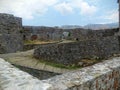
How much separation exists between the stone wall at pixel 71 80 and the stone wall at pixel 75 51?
8.26 meters

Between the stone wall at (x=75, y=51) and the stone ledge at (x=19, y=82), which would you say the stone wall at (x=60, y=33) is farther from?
the stone ledge at (x=19, y=82)

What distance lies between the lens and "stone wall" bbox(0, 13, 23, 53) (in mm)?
16566

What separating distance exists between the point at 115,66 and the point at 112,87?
0.42 m

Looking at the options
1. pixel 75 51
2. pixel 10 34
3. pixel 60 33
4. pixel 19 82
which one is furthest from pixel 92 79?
pixel 60 33

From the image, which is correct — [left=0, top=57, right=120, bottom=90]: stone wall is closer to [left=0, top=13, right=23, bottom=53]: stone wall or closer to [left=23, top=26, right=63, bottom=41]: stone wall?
[left=0, top=13, right=23, bottom=53]: stone wall

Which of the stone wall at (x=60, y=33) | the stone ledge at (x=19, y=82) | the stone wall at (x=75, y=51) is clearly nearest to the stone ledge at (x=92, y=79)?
the stone ledge at (x=19, y=82)

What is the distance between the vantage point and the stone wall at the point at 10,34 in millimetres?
16566

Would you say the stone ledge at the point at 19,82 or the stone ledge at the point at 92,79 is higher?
the stone ledge at the point at 19,82

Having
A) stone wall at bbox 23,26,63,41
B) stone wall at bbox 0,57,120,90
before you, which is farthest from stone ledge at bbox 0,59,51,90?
stone wall at bbox 23,26,63,41

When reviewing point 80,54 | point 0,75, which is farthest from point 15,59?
point 0,75

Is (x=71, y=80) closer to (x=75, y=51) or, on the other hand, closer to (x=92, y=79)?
(x=92, y=79)

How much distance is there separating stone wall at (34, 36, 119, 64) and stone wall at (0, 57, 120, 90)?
826 centimetres

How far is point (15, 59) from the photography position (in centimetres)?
1271

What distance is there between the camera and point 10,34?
691 inches
